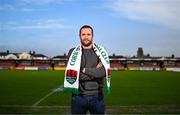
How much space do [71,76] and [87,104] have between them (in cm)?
53

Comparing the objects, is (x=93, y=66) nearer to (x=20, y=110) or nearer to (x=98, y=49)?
(x=98, y=49)

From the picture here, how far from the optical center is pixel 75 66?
589cm

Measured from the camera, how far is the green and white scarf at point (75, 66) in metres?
5.82

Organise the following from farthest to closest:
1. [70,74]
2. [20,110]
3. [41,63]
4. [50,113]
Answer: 1. [41,63]
2. [20,110]
3. [50,113]
4. [70,74]

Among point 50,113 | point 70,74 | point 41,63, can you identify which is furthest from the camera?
point 41,63

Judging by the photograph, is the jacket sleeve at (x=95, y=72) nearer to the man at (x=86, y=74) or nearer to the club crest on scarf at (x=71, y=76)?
the man at (x=86, y=74)

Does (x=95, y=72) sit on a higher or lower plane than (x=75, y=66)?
lower

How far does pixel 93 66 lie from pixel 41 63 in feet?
318

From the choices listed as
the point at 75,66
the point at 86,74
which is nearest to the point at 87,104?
the point at 86,74

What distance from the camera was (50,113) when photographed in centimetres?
1220

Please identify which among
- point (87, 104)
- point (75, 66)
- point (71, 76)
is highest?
point (75, 66)

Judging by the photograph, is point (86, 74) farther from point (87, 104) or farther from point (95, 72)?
point (87, 104)

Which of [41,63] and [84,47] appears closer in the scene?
[84,47]

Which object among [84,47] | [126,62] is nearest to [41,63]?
[126,62]
